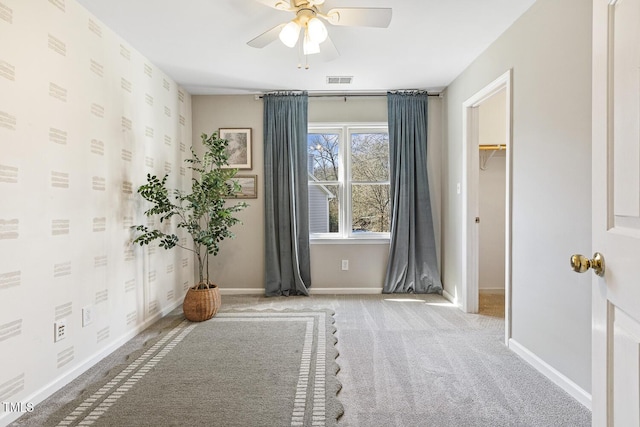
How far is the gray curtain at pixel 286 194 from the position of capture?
4.07m

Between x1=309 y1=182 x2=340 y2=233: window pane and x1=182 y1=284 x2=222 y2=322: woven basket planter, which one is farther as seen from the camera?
x1=309 y1=182 x2=340 y2=233: window pane

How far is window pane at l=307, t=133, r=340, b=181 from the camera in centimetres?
432

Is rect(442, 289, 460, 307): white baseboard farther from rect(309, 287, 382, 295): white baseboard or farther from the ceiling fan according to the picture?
the ceiling fan

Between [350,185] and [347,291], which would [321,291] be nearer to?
[347,291]

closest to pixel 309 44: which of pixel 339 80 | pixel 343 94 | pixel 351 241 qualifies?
pixel 339 80

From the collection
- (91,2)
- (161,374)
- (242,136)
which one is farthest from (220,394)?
(242,136)

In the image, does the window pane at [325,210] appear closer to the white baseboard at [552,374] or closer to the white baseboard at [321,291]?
the white baseboard at [321,291]

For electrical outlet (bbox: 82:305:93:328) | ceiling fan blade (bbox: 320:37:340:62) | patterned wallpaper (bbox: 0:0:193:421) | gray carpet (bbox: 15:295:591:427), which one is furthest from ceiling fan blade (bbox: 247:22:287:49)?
gray carpet (bbox: 15:295:591:427)

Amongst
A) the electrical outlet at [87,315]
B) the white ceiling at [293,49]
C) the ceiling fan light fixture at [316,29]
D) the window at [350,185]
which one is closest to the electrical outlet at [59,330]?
the electrical outlet at [87,315]

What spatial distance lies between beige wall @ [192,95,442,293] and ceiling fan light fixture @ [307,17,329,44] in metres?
2.09

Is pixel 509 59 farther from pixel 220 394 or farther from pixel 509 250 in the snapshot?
pixel 220 394

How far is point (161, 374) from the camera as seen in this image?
7.31ft

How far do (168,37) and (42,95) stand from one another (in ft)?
3.75

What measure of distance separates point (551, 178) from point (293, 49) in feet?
7.24
